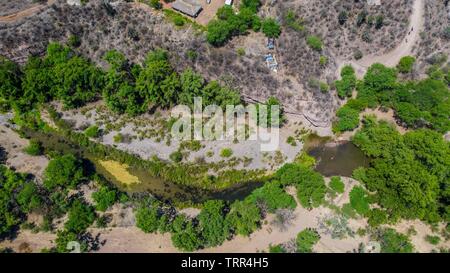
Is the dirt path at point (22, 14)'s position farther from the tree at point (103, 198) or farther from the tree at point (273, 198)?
the tree at point (273, 198)

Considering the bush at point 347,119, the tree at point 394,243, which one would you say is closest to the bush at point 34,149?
the bush at point 347,119

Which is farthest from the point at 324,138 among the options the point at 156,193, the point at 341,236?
the point at 156,193

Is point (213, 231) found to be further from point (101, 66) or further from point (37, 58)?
point (37, 58)

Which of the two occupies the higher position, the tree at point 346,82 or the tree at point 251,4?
the tree at point 251,4

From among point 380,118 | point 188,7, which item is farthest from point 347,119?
point 188,7

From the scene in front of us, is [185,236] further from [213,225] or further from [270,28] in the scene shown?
[270,28]

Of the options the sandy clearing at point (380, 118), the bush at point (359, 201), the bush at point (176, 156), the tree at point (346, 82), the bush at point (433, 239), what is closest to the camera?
the bush at point (433, 239)

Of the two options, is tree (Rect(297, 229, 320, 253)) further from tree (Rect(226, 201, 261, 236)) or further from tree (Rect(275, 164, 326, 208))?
tree (Rect(226, 201, 261, 236))
